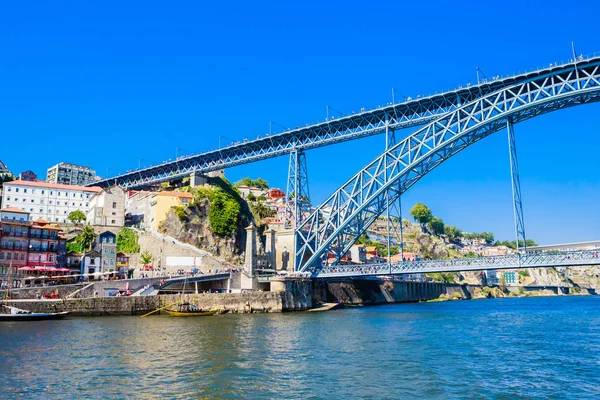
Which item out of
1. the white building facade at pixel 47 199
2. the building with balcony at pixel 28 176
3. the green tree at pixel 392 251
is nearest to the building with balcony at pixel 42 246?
the white building facade at pixel 47 199

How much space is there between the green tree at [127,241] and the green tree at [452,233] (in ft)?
339

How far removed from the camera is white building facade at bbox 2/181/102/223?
65.4 m

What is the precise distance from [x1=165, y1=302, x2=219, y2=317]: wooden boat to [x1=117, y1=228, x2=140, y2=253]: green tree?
15639 millimetres

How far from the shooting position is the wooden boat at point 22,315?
33.8 metres

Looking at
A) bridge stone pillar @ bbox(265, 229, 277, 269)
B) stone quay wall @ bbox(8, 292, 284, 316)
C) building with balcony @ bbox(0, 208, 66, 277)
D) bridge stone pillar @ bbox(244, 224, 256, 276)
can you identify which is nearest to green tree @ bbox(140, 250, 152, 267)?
building with balcony @ bbox(0, 208, 66, 277)

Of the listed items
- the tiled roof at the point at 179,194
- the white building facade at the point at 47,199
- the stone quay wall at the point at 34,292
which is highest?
the white building facade at the point at 47,199

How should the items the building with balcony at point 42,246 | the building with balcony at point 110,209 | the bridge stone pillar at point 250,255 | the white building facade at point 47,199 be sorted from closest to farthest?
the building with balcony at point 42,246 < the bridge stone pillar at point 250,255 < the building with balcony at point 110,209 < the white building facade at point 47,199

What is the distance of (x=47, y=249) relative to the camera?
48156 mm

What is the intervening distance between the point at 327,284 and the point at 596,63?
32.9m

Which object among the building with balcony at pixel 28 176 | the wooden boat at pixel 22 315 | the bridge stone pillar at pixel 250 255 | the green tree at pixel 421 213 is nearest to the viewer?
the wooden boat at pixel 22 315

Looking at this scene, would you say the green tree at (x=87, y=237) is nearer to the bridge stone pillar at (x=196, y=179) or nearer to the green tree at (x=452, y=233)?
the bridge stone pillar at (x=196, y=179)

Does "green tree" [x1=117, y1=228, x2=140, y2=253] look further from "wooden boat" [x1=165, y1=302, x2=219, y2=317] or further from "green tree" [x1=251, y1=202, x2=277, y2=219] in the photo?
"green tree" [x1=251, y1=202, x2=277, y2=219]

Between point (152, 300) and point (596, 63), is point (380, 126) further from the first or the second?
point (152, 300)

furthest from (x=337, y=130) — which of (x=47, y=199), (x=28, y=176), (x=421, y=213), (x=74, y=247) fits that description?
(x=421, y=213)
